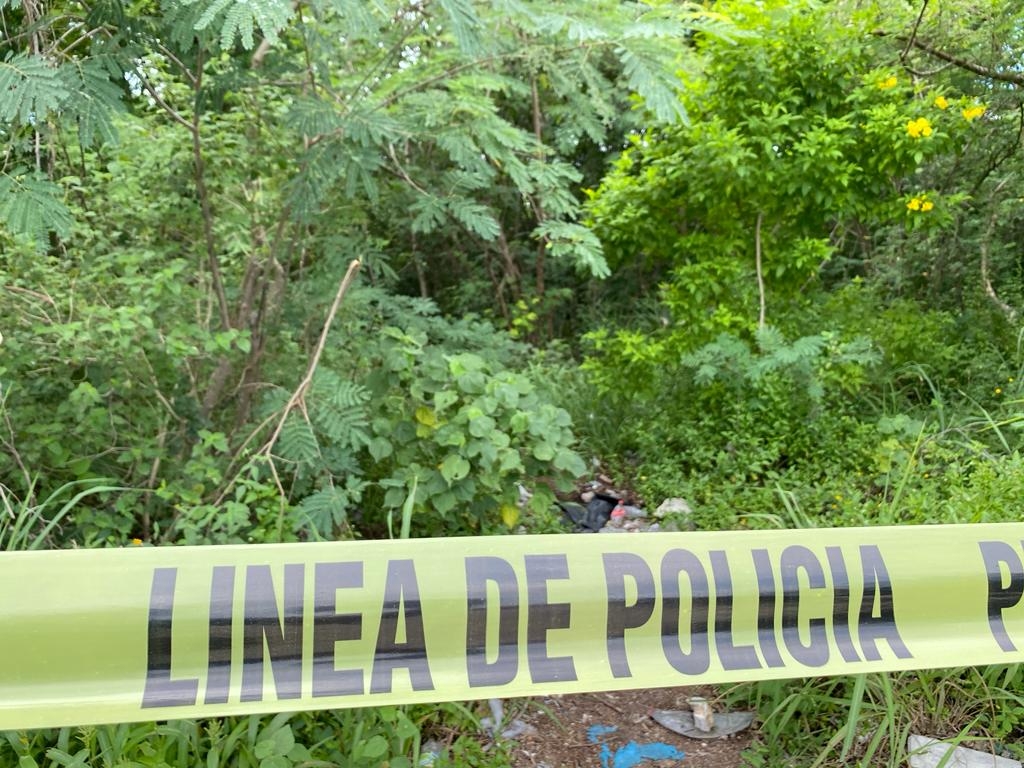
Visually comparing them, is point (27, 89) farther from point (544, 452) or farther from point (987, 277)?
point (987, 277)

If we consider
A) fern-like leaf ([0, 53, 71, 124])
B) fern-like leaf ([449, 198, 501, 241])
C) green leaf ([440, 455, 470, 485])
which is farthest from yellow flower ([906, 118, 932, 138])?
fern-like leaf ([0, 53, 71, 124])

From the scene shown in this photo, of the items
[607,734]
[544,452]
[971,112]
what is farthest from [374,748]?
[971,112]

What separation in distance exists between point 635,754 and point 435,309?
2456 mm

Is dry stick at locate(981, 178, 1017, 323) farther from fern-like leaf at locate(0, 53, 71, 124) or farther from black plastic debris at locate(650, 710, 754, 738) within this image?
fern-like leaf at locate(0, 53, 71, 124)

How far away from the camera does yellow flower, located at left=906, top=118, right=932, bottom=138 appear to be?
3439mm

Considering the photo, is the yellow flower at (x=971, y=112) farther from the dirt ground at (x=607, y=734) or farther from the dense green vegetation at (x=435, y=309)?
the dirt ground at (x=607, y=734)

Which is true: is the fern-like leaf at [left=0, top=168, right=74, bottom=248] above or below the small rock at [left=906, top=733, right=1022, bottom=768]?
above

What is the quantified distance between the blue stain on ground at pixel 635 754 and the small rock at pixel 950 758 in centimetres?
61

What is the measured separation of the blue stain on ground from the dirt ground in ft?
0.03

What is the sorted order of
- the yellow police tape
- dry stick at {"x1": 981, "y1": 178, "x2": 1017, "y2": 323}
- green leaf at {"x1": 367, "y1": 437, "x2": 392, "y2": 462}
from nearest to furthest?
the yellow police tape, green leaf at {"x1": 367, "y1": 437, "x2": 392, "y2": 462}, dry stick at {"x1": 981, "y1": 178, "x2": 1017, "y2": 323}

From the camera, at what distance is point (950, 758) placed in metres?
2.04

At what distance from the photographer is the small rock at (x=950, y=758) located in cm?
202

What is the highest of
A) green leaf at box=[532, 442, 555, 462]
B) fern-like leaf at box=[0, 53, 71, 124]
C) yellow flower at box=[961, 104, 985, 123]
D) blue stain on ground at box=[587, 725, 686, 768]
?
yellow flower at box=[961, 104, 985, 123]

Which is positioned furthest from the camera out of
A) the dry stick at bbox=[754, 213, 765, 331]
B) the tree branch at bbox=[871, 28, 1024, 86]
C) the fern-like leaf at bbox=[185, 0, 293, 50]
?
the dry stick at bbox=[754, 213, 765, 331]
